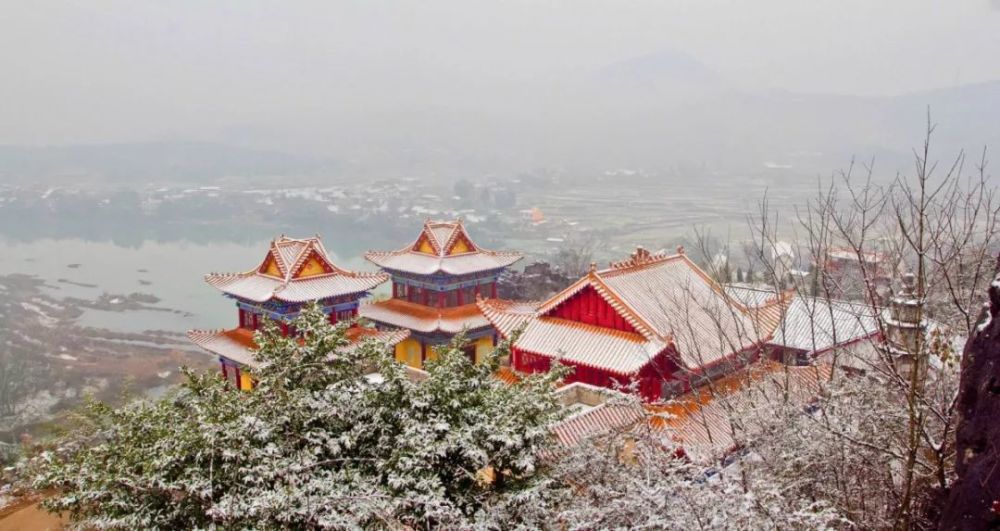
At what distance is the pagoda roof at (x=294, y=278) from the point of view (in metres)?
18.2

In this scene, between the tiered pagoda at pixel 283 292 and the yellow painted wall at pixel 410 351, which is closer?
the tiered pagoda at pixel 283 292

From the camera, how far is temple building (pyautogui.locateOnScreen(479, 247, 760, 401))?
12.6 metres

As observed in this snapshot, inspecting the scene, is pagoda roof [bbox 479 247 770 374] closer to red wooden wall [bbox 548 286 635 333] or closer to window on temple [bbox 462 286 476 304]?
red wooden wall [bbox 548 286 635 333]

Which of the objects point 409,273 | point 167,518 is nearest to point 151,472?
point 167,518

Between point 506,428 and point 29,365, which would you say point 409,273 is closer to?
point 506,428

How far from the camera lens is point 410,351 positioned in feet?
71.1

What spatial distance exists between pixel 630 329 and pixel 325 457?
686cm

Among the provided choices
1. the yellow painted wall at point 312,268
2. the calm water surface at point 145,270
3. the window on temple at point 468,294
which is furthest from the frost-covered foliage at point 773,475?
the calm water surface at point 145,270

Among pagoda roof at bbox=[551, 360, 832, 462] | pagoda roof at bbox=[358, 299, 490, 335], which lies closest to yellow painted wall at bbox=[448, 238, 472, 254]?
pagoda roof at bbox=[358, 299, 490, 335]

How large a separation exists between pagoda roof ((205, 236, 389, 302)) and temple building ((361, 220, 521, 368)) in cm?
228

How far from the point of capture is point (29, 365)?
128 feet

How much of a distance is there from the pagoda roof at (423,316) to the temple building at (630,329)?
5902 millimetres

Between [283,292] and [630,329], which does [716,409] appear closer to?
[630,329]

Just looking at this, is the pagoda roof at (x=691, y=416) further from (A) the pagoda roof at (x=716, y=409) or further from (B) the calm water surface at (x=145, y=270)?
(B) the calm water surface at (x=145, y=270)
